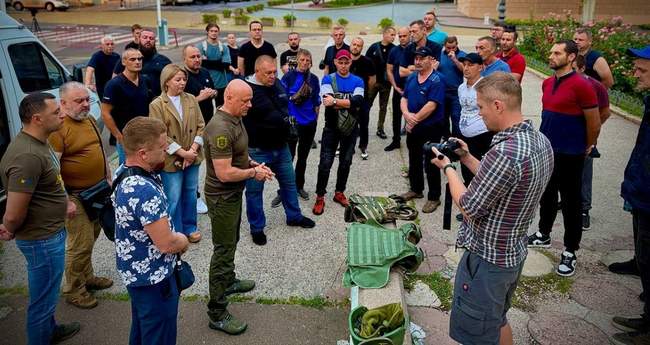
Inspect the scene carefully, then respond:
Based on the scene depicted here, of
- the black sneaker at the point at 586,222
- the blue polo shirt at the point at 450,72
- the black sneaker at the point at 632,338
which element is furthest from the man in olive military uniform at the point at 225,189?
the blue polo shirt at the point at 450,72

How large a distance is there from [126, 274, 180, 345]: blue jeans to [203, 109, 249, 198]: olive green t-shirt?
3.52 feet

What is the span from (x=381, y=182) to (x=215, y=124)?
12.3ft

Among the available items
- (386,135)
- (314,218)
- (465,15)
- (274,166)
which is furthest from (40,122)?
(465,15)

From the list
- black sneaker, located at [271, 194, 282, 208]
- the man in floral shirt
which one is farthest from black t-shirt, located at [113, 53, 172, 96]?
the man in floral shirt

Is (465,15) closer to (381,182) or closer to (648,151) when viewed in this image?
(381,182)

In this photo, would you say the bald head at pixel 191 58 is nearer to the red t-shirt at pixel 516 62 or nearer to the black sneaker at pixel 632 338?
the red t-shirt at pixel 516 62

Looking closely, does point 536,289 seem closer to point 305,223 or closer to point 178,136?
point 305,223

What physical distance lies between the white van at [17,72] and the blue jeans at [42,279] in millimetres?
2156

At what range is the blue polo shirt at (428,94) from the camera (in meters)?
5.95

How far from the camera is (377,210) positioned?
5250 millimetres

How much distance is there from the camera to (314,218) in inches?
242

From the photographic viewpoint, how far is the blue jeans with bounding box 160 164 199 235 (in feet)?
16.5

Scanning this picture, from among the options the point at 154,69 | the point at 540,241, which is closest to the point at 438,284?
the point at 540,241

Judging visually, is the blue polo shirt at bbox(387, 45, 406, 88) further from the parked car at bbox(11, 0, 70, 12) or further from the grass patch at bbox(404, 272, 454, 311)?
the parked car at bbox(11, 0, 70, 12)
